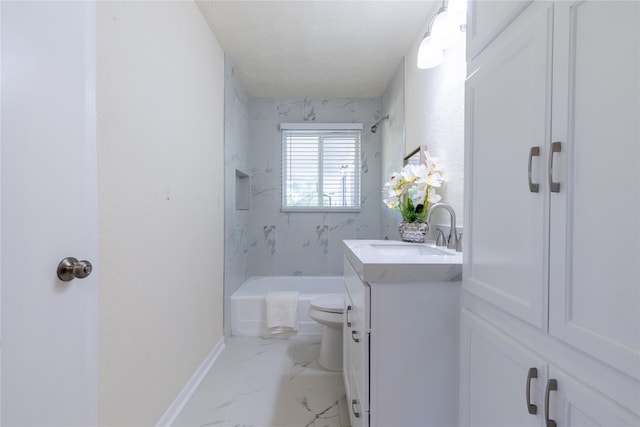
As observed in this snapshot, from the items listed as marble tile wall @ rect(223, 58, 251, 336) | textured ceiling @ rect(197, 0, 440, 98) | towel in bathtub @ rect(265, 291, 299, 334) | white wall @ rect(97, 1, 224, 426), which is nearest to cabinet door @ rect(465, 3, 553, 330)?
white wall @ rect(97, 1, 224, 426)

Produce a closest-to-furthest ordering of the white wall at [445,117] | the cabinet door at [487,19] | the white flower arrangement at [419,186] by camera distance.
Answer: the cabinet door at [487,19]
the white wall at [445,117]
the white flower arrangement at [419,186]

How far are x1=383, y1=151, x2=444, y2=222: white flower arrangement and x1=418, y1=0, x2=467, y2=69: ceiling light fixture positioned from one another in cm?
54

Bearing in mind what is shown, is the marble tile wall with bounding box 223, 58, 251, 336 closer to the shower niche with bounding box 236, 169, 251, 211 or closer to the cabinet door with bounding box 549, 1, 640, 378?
the shower niche with bounding box 236, 169, 251, 211

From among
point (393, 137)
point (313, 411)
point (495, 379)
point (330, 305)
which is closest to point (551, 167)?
point (495, 379)

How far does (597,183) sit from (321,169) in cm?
311

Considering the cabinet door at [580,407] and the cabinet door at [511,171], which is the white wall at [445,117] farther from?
the cabinet door at [580,407]

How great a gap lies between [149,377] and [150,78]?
1.38m

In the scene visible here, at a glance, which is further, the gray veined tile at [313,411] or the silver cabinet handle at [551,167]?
the gray veined tile at [313,411]

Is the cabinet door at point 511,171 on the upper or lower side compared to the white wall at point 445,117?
lower

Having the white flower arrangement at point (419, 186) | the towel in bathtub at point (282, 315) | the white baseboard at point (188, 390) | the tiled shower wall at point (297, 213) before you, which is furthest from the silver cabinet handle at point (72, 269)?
the tiled shower wall at point (297, 213)

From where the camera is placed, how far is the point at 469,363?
0.90 meters

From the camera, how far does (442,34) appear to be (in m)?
1.49

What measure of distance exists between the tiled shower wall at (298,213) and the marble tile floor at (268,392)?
3.95 ft

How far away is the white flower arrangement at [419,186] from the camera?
1682 millimetres
